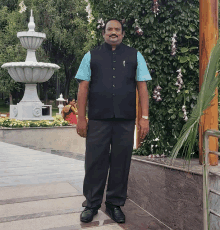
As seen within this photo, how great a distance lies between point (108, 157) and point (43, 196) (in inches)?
45.4

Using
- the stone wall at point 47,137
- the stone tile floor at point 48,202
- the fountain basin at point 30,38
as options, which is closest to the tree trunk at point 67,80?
the fountain basin at point 30,38

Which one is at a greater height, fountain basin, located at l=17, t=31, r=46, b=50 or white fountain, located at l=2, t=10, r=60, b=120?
fountain basin, located at l=17, t=31, r=46, b=50

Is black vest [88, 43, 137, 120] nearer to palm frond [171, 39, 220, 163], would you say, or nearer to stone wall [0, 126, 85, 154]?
palm frond [171, 39, 220, 163]

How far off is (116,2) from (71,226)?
2.46m

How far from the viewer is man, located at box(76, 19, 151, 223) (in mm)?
2920

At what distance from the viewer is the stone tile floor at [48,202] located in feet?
9.79

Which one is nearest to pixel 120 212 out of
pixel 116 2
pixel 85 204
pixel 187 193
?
pixel 85 204

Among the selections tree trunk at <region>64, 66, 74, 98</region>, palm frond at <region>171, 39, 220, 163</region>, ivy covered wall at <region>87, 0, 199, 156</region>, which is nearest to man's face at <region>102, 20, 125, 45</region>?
ivy covered wall at <region>87, 0, 199, 156</region>

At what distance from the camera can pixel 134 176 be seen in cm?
348

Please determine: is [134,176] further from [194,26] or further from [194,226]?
[194,26]

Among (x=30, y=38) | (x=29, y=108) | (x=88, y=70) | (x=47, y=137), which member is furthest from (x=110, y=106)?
(x=30, y=38)

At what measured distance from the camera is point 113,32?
9.64 ft

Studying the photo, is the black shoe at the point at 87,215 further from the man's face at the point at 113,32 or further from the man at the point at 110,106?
the man's face at the point at 113,32

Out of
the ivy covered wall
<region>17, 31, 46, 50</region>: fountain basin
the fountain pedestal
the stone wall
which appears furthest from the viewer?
<region>17, 31, 46, 50</region>: fountain basin
